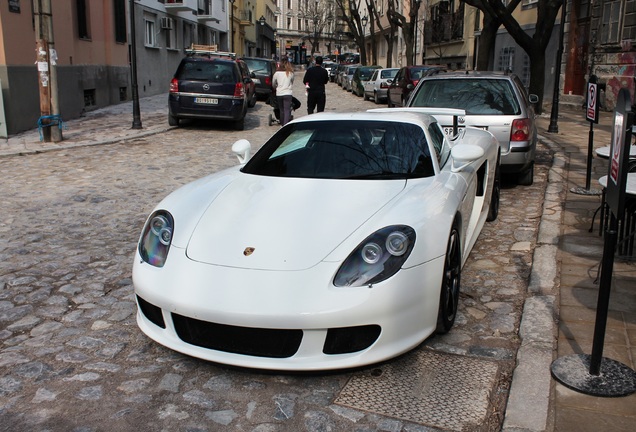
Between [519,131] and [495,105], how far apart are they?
0.53 metres

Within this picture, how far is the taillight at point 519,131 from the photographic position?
8.04 meters

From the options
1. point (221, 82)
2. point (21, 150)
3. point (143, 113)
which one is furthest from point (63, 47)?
point (21, 150)

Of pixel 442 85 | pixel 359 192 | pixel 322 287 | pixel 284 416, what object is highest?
pixel 442 85

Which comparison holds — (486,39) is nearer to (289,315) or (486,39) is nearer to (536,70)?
(536,70)

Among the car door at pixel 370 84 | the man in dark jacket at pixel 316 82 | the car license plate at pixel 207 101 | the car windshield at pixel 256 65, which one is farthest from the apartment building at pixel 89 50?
the car door at pixel 370 84

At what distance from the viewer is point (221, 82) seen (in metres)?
15.0

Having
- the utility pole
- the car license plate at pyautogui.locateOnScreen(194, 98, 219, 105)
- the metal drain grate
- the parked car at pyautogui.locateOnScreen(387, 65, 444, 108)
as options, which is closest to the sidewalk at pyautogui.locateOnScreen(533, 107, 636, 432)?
the metal drain grate

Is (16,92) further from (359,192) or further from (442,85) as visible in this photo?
(359,192)

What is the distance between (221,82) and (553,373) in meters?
12.8

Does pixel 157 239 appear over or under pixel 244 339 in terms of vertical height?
over

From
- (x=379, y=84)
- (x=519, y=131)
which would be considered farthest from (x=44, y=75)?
(x=379, y=84)

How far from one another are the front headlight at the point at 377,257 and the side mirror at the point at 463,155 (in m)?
1.27

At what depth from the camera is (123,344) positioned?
381 centimetres

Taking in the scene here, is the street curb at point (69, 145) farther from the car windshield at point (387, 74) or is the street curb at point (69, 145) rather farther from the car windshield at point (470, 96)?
the car windshield at point (387, 74)
